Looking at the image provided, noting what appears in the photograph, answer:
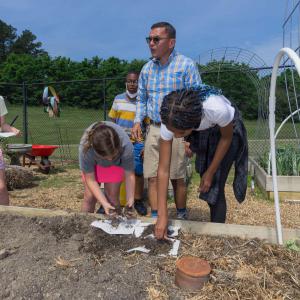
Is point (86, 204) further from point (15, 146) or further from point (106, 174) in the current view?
point (15, 146)

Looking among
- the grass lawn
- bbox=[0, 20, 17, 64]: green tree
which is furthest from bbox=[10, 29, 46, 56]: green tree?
the grass lawn

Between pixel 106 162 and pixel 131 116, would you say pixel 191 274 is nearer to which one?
pixel 106 162

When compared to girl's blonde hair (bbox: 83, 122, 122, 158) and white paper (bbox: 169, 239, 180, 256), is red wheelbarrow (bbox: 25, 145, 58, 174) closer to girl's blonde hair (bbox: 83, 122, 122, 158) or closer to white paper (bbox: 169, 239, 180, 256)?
girl's blonde hair (bbox: 83, 122, 122, 158)

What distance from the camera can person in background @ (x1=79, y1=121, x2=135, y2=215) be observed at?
8.05ft

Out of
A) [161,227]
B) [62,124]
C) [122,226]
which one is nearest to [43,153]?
[122,226]

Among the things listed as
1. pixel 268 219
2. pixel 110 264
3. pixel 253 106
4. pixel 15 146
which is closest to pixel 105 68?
pixel 253 106

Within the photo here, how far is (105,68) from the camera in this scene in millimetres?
26469

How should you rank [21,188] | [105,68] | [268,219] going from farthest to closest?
[105,68] < [21,188] < [268,219]

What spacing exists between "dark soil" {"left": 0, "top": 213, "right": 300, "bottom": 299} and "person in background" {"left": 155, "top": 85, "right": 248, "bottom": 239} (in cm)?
28

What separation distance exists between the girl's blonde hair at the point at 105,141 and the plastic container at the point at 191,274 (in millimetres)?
841

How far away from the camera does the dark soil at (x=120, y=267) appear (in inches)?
73.0

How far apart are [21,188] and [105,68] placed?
21.6 metres

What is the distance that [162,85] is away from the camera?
338 cm

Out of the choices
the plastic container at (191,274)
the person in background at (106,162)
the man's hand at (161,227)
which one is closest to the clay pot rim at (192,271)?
the plastic container at (191,274)
